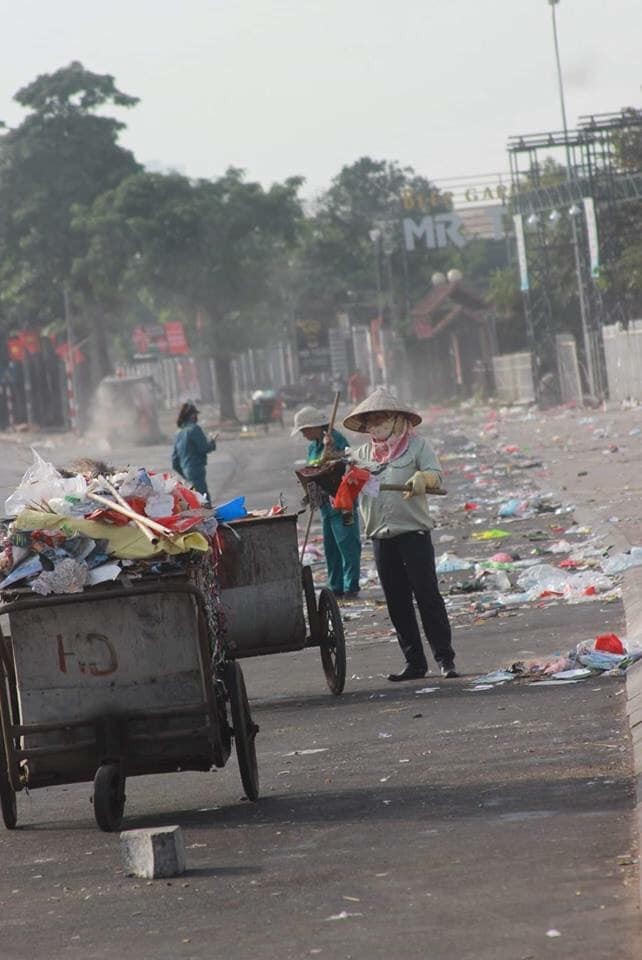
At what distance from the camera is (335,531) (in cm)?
1442

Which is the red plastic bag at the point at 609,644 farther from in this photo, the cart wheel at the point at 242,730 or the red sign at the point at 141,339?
the red sign at the point at 141,339

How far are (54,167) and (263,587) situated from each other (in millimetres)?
63186

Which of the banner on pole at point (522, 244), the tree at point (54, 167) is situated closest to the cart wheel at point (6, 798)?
the banner on pole at point (522, 244)

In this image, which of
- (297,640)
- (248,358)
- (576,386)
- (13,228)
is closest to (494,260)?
(248,358)

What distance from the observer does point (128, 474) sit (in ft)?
26.0

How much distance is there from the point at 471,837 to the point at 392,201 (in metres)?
115

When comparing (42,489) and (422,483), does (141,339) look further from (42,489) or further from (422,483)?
(42,489)

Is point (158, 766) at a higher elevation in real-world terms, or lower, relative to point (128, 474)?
lower

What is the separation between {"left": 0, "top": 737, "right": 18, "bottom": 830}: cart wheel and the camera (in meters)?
7.41

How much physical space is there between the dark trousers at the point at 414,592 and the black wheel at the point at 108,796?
3.51 metres

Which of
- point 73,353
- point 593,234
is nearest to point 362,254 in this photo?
point 73,353

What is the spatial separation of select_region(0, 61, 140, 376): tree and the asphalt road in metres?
61.3

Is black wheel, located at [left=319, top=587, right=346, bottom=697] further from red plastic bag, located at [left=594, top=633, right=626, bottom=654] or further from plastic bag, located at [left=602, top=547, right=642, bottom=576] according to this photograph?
plastic bag, located at [left=602, top=547, right=642, bottom=576]

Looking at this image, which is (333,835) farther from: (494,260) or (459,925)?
(494,260)
